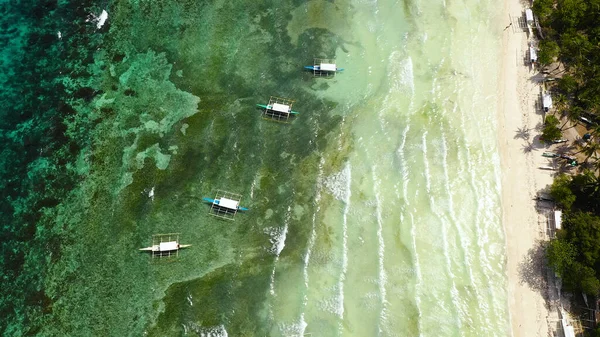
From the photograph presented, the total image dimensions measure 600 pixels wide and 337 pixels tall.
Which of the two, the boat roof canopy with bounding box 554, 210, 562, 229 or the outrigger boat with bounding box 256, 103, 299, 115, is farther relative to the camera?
the outrigger boat with bounding box 256, 103, 299, 115

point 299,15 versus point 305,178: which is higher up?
point 299,15

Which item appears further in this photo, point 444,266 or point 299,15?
point 299,15

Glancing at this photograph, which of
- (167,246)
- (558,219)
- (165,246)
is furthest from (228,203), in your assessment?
(558,219)

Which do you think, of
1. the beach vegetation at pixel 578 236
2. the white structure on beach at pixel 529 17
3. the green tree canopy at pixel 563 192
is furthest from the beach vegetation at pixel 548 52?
the green tree canopy at pixel 563 192

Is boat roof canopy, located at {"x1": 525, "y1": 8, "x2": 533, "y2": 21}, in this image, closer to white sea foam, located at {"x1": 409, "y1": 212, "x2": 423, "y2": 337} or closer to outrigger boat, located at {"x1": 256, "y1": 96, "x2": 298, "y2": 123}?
white sea foam, located at {"x1": 409, "y1": 212, "x2": 423, "y2": 337}

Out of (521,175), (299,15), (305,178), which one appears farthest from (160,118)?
(521,175)

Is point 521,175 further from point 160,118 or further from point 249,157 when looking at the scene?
point 160,118

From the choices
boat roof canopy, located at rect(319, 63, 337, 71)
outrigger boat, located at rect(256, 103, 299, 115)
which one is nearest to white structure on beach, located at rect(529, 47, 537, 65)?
boat roof canopy, located at rect(319, 63, 337, 71)
